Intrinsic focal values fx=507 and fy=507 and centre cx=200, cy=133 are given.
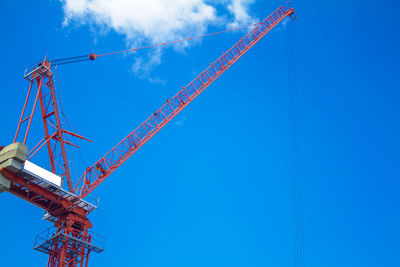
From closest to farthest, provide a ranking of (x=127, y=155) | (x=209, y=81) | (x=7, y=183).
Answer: (x=7, y=183)
(x=127, y=155)
(x=209, y=81)

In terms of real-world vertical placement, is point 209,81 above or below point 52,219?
above

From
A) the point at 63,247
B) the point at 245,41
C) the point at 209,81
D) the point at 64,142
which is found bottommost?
the point at 63,247

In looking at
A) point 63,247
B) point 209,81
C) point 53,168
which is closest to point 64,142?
point 53,168

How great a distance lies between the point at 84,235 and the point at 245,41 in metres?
47.4

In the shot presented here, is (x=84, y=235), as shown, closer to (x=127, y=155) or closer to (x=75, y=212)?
(x=75, y=212)

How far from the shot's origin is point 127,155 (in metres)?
73.1

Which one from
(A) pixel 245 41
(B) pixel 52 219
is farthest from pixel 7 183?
(A) pixel 245 41

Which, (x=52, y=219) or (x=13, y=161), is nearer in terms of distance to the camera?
(x=13, y=161)

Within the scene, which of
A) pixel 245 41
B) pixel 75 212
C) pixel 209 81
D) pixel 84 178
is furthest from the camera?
pixel 245 41

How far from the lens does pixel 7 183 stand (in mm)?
56125

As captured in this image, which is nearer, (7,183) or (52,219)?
(7,183)

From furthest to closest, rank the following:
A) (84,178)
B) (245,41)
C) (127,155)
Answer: (245,41)
(127,155)
(84,178)

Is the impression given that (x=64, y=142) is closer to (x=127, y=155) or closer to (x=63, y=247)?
(x=127, y=155)

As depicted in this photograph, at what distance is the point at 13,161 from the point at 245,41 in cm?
5011
